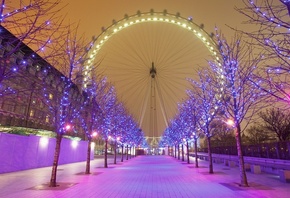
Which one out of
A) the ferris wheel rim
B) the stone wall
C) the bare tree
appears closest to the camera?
the stone wall

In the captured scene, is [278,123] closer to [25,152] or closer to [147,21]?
[147,21]

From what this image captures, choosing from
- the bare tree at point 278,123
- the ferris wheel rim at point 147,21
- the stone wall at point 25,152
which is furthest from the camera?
the bare tree at point 278,123

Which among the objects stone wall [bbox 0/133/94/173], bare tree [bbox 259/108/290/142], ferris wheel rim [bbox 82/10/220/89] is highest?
ferris wheel rim [bbox 82/10/220/89]

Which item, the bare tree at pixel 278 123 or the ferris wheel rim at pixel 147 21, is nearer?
the ferris wheel rim at pixel 147 21

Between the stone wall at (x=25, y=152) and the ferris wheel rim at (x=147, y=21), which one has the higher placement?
the ferris wheel rim at (x=147, y=21)

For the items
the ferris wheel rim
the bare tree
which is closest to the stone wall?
the ferris wheel rim

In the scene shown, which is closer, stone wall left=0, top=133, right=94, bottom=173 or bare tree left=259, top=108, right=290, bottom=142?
stone wall left=0, top=133, right=94, bottom=173

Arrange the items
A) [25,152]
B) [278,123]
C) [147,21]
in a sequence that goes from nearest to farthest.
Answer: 1. [25,152]
2. [147,21]
3. [278,123]

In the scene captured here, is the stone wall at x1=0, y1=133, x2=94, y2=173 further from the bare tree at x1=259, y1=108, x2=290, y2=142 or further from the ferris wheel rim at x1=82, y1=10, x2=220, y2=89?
the bare tree at x1=259, y1=108, x2=290, y2=142

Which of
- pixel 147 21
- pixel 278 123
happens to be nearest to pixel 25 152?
pixel 147 21

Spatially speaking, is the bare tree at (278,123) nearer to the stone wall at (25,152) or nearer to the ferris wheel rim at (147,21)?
the ferris wheel rim at (147,21)

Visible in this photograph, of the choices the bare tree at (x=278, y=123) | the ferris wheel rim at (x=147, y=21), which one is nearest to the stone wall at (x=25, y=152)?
the ferris wheel rim at (x=147, y=21)

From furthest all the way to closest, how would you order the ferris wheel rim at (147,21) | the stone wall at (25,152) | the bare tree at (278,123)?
the bare tree at (278,123)
the ferris wheel rim at (147,21)
the stone wall at (25,152)

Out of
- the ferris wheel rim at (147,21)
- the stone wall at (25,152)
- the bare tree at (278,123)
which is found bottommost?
the stone wall at (25,152)
